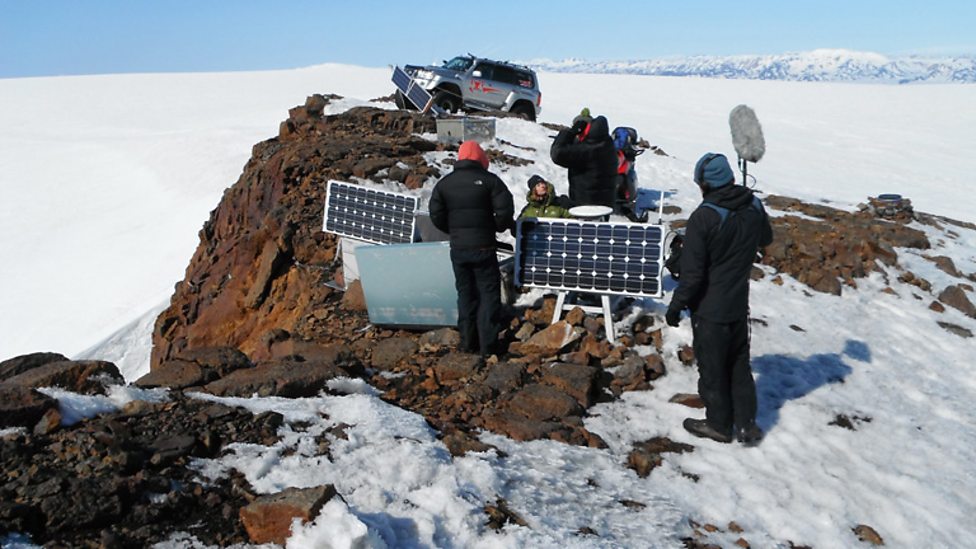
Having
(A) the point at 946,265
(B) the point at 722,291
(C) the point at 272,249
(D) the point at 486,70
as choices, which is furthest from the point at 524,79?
(B) the point at 722,291

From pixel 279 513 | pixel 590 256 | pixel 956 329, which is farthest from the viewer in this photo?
pixel 956 329

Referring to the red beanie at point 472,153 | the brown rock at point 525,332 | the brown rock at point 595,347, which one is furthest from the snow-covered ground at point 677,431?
the red beanie at point 472,153

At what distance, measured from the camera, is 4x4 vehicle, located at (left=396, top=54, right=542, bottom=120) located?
20734 mm

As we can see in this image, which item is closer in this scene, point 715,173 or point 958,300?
point 715,173

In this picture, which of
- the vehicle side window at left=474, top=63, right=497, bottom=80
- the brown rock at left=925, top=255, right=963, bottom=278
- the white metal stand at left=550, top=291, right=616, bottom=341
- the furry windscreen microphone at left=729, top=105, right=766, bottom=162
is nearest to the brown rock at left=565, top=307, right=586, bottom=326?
the white metal stand at left=550, top=291, right=616, bottom=341

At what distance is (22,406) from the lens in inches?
155

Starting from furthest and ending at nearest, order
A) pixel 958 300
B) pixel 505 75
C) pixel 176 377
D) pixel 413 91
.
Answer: pixel 505 75
pixel 413 91
pixel 958 300
pixel 176 377

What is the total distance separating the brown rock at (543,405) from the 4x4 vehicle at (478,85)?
611 inches

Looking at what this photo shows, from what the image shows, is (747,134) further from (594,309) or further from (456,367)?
Result: (456,367)

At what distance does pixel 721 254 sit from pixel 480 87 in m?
17.4

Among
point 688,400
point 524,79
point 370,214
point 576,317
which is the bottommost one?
point 688,400

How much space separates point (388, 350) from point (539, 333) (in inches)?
58.2

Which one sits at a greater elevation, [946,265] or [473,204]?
[473,204]

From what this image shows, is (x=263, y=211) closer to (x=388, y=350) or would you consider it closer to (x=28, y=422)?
(x=388, y=350)
